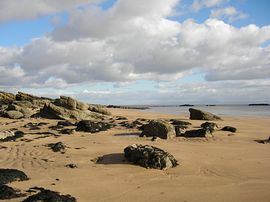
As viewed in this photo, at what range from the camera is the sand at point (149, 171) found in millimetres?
7453

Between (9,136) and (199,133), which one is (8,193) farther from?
(199,133)

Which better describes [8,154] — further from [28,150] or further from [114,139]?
[114,139]

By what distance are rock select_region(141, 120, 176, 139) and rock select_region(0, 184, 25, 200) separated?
8.40 meters

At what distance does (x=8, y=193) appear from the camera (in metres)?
7.06

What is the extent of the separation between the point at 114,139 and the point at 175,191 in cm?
767

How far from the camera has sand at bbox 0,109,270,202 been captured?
7453 mm

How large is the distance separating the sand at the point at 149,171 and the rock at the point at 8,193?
0.37m

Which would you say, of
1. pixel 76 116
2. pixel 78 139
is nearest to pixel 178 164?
pixel 78 139

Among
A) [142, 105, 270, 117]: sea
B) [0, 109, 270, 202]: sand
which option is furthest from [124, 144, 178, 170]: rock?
[142, 105, 270, 117]: sea

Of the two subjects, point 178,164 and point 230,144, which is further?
point 230,144

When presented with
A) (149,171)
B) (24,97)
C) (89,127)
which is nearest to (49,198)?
(149,171)

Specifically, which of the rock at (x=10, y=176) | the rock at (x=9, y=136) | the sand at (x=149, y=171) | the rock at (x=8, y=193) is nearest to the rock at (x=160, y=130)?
the sand at (x=149, y=171)

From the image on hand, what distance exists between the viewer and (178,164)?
999 cm

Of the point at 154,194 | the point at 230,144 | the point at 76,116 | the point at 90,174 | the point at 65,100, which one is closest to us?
the point at 154,194
